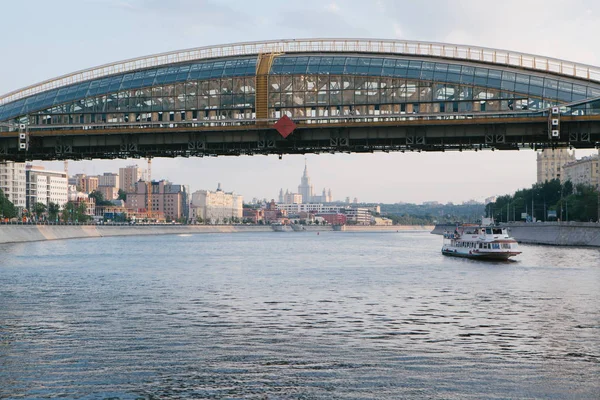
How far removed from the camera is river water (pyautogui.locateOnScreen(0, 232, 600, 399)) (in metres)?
25.0

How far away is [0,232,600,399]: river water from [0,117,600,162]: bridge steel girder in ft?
32.4

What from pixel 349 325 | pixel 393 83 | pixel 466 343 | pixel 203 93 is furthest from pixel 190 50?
pixel 466 343

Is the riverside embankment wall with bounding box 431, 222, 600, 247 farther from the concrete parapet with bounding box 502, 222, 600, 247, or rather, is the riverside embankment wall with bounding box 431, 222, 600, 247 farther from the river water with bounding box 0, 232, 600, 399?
the river water with bounding box 0, 232, 600, 399

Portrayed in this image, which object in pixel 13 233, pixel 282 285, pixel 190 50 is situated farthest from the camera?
pixel 13 233

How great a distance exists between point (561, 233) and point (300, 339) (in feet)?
376

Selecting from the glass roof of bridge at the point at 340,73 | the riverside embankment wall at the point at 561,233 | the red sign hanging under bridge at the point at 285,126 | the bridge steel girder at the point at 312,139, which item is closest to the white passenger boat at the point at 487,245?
the riverside embankment wall at the point at 561,233

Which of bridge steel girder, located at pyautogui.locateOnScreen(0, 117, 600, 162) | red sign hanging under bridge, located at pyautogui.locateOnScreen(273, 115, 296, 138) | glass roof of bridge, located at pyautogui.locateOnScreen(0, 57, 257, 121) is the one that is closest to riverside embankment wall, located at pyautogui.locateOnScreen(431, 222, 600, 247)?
bridge steel girder, located at pyautogui.locateOnScreen(0, 117, 600, 162)

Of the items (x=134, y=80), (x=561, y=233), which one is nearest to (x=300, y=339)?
(x=134, y=80)

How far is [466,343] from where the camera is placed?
107ft

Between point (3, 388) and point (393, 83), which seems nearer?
point (3, 388)

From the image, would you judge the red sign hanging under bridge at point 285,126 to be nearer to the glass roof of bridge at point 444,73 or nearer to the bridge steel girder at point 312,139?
the bridge steel girder at point 312,139

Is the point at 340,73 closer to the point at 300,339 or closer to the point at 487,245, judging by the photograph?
the point at 300,339

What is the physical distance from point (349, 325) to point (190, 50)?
131 feet

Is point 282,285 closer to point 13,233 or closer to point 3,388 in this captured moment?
point 3,388
